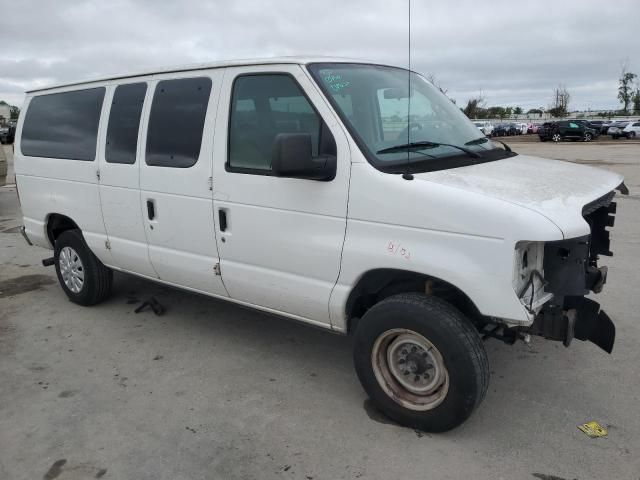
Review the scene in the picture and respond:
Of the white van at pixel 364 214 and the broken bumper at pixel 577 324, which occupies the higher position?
the white van at pixel 364 214

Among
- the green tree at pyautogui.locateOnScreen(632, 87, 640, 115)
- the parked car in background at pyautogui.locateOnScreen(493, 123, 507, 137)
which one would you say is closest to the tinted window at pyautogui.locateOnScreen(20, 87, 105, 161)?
the parked car in background at pyautogui.locateOnScreen(493, 123, 507, 137)

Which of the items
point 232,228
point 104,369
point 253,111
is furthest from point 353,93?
point 104,369

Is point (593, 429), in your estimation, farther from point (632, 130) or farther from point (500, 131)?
point (500, 131)

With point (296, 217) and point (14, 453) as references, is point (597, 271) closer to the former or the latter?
point (296, 217)

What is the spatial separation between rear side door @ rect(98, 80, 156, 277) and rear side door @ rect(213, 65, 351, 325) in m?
0.95

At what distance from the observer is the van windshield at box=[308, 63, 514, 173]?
10.7 feet

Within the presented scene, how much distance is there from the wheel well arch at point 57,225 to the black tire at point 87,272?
119 mm

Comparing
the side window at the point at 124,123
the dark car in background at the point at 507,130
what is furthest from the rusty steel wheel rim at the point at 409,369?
the dark car in background at the point at 507,130

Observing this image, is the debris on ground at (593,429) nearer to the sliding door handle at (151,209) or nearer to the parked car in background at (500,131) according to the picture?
the sliding door handle at (151,209)

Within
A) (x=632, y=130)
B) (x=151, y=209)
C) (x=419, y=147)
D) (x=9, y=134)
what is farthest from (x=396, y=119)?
(x=632, y=130)

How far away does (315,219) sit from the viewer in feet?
11.0

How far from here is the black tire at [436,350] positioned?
2.94 m

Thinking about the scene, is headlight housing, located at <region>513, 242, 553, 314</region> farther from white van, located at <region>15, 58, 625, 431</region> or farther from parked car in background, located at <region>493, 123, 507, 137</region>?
parked car in background, located at <region>493, 123, 507, 137</region>

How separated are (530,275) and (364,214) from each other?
3.06 ft
